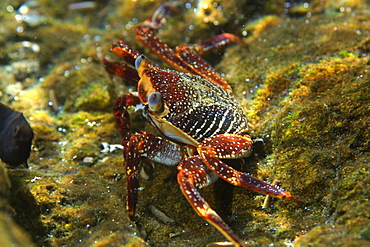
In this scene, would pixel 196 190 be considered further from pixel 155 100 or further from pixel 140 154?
pixel 155 100

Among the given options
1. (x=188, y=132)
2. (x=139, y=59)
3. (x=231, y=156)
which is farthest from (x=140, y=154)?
(x=139, y=59)

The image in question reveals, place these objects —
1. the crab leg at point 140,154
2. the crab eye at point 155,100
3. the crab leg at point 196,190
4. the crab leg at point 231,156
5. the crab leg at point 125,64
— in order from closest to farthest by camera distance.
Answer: the crab leg at point 196,190 < the crab leg at point 231,156 < the crab leg at point 140,154 < the crab eye at point 155,100 < the crab leg at point 125,64

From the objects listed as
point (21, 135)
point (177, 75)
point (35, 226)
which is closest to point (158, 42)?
point (177, 75)

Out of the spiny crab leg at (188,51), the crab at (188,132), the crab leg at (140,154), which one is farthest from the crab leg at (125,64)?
the crab leg at (140,154)

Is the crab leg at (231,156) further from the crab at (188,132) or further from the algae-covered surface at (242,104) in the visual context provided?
the algae-covered surface at (242,104)

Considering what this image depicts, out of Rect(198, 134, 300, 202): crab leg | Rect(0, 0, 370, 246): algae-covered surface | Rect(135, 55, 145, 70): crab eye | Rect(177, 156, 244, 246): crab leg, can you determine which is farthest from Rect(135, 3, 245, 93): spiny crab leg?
Rect(177, 156, 244, 246): crab leg

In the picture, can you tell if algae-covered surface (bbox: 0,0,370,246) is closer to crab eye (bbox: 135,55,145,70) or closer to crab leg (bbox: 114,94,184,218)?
crab leg (bbox: 114,94,184,218)
